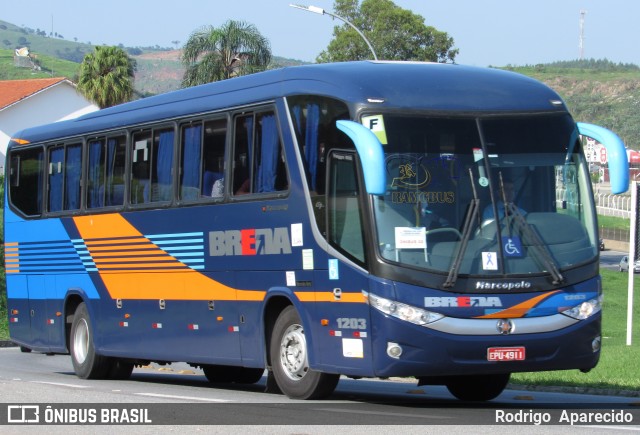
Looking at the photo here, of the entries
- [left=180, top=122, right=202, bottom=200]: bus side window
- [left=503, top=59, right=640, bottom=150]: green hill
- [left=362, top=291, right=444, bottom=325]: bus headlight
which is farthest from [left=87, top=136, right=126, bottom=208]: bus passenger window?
[left=503, top=59, right=640, bottom=150]: green hill

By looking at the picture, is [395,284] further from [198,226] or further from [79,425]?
[198,226]

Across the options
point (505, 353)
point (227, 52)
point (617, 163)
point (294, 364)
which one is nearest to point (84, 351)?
point (294, 364)

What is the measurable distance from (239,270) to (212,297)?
0.88 m

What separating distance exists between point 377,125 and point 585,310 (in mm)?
2801

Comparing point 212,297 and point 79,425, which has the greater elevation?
point 212,297

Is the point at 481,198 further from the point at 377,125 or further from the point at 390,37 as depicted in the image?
the point at 390,37

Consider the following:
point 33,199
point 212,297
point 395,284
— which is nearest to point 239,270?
point 212,297

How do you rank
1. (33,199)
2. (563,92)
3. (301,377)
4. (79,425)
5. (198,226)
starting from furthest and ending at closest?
(563,92)
(33,199)
(198,226)
(301,377)
(79,425)

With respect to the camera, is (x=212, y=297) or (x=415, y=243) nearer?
(x=415, y=243)

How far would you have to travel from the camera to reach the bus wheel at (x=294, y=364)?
13586 millimetres

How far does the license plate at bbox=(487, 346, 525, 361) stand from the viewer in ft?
40.5

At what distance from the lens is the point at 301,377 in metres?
13.8

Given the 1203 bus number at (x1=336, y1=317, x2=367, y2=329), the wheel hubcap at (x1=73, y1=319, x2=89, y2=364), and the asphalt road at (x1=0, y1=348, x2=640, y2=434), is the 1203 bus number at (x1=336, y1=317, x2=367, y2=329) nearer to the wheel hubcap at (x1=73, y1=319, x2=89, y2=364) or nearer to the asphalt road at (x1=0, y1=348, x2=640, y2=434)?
the asphalt road at (x1=0, y1=348, x2=640, y2=434)

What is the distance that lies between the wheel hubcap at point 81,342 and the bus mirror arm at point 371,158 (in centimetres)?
867
